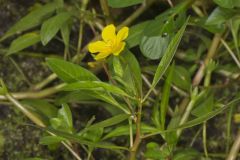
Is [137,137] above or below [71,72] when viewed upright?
below

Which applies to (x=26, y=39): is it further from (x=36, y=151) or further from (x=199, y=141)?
(x=199, y=141)

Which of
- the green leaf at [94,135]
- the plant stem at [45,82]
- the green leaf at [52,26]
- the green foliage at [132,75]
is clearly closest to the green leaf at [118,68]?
the green foliage at [132,75]

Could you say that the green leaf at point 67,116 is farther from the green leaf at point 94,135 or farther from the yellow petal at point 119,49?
the yellow petal at point 119,49

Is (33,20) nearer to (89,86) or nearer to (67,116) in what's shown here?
(67,116)

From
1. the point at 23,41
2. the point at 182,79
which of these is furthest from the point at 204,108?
the point at 23,41

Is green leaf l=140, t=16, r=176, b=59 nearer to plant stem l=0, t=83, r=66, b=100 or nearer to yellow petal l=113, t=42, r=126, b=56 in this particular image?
yellow petal l=113, t=42, r=126, b=56

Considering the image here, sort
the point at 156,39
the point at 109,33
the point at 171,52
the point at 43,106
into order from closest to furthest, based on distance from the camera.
→ the point at 171,52 → the point at 109,33 → the point at 156,39 → the point at 43,106

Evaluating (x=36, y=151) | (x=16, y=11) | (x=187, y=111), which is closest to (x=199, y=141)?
(x=187, y=111)
